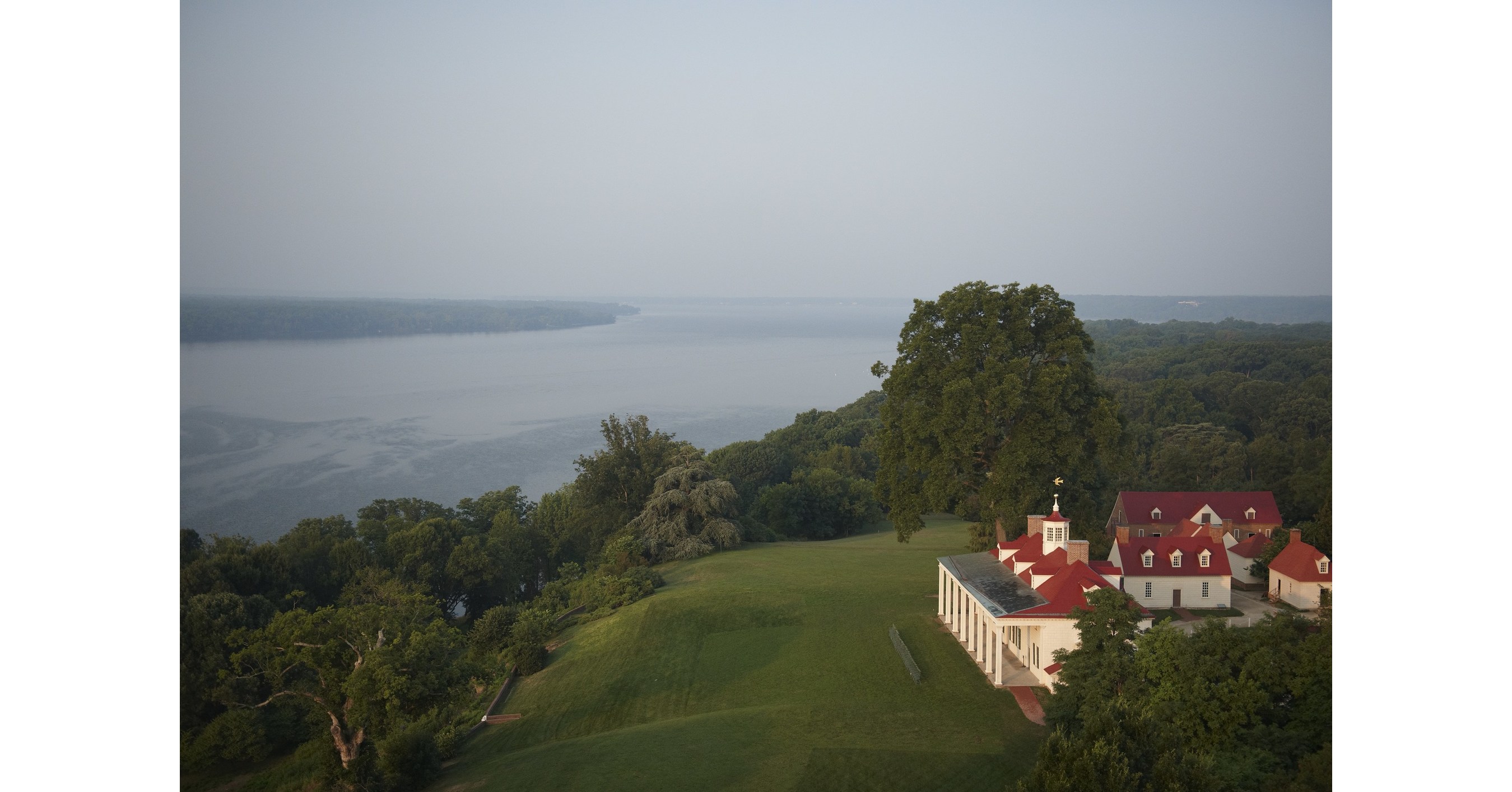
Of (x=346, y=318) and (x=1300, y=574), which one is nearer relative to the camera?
(x=1300, y=574)

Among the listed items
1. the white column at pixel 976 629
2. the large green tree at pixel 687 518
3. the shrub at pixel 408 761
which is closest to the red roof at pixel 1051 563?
the white column at pixel 976 629

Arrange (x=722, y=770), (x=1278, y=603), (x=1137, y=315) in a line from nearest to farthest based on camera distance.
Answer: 1. (x=722, y=770)
2. (x=1278, y=603)
3. (x=1137, y=315)

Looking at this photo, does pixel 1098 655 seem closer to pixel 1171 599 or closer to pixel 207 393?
pixel 1171 599

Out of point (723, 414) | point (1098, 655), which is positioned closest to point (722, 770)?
point (1098, 655)

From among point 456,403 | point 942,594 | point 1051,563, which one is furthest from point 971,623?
point 456,403

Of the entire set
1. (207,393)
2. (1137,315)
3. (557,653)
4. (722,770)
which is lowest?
(557,653)

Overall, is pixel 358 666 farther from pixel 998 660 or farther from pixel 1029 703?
pixel 1029 703

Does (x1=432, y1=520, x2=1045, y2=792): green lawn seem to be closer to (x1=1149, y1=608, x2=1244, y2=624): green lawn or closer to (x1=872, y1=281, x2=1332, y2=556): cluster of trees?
(x1=872, y1=281, x2=1332, y2=556): cluster of trees

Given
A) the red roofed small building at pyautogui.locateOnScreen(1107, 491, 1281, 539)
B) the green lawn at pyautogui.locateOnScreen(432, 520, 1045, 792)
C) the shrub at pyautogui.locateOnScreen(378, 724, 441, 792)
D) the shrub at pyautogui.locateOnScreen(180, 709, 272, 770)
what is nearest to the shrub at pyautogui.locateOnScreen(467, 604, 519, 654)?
the green lawn at pyautogui.locateOnScreen(432, 520, 1045, 792)
